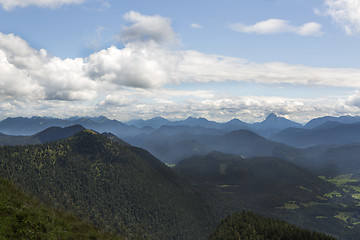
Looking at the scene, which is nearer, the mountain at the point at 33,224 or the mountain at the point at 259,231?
the mountain at the point at 33,224

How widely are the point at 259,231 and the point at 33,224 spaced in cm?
17508

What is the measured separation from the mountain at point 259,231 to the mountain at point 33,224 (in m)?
148

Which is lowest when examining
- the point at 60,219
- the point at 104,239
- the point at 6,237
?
the point at 104,239

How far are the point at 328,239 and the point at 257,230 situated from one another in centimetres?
4681

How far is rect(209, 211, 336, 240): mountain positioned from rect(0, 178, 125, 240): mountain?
14768 centimetres

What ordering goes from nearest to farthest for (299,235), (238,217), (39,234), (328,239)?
1. (39,234)
2. (328,239)
3. (299,235)
4. (238,217)

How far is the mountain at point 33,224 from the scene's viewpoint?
82.2 ft

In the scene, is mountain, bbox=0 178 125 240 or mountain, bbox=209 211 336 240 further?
mountain, bbox=209 211 336 240

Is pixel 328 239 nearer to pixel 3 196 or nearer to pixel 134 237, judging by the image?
pixel 134 237

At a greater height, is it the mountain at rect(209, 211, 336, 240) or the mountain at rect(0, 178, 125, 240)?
the mountain at rect(0, 178, 125, 240)

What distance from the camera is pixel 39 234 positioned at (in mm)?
26391

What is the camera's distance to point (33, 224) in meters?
27.2

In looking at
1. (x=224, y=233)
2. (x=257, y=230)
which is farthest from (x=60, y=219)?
(x=257, y=230)

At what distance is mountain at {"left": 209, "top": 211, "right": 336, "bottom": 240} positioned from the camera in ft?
499
